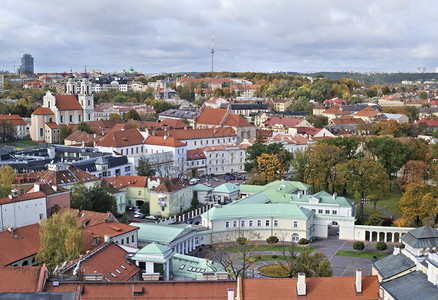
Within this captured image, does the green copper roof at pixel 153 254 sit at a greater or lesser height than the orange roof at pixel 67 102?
lesser

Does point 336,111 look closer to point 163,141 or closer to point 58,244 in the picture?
point 163,141

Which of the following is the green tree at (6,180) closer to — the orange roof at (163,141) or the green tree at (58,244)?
the green tree at (58,244)

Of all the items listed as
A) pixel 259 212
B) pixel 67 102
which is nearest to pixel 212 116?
pixel 67 102

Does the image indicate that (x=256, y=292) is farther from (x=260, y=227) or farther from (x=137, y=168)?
(x=137, y=168)

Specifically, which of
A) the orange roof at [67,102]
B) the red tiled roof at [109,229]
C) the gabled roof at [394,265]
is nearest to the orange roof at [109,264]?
the red tiled roof at [109,229]

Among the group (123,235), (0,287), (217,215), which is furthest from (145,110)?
(0,287)

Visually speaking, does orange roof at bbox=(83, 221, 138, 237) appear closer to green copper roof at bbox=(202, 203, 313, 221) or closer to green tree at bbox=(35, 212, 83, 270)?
green tree at bbox=(35, 212, 83, 270)
